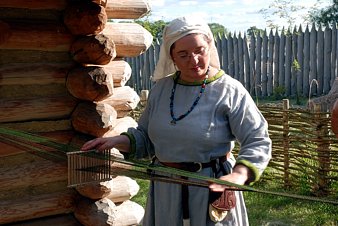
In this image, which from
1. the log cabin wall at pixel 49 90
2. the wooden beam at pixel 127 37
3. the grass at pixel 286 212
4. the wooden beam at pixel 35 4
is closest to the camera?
the wooden beam at pixel 35 4

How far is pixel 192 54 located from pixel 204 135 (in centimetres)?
39

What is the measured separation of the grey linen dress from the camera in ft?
9.96

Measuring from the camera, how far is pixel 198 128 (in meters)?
3.10

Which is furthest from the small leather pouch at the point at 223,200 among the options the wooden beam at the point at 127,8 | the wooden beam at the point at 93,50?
the wooden beam at the point at 127,8

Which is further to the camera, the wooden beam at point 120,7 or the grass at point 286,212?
the grass at point 286,212

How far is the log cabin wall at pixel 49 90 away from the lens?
468 cm

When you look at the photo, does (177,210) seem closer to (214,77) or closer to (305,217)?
(214,77)

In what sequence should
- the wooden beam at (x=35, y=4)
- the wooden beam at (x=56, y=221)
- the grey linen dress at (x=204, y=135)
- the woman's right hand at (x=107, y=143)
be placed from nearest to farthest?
1. the grey linen dress at (x=204, y=135)
2. the woman's right hand at (x=107, y=143)
3. the wooden beam at (x=35, y=4)
4. the wooden beam at (x=56, y=221)

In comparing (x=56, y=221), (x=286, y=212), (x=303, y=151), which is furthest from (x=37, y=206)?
(x=303, y=151)

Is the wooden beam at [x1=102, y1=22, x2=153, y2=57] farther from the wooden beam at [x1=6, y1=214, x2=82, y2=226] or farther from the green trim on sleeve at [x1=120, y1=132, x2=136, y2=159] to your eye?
the green trim on sleeve at [x1=120, y1=132, x2=136, y2=159]

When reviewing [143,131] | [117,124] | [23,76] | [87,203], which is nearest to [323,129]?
[117,124]

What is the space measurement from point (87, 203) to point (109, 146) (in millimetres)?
1726

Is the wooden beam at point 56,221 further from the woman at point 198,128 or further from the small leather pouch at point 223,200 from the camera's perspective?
the small leather pouch at point 223,200

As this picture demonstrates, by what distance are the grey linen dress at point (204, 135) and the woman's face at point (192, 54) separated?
0.11 m
